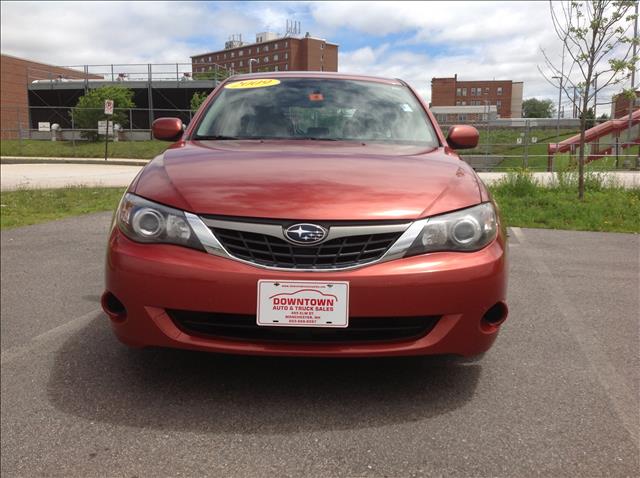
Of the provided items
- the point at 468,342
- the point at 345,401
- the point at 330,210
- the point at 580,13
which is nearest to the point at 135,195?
the point at 330,210

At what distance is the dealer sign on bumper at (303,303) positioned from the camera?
85.7 inches

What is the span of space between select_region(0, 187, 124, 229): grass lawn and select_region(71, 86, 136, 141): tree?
25.6 m

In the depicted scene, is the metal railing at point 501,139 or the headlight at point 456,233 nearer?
the headlight at point 456,233

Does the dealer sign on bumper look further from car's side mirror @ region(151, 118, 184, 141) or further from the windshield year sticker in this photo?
the windshield year sticker

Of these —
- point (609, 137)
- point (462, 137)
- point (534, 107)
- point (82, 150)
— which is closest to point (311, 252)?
point (462, 137)

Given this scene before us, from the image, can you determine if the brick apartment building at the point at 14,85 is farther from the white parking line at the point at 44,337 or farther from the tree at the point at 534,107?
the tree at the point at 534,107

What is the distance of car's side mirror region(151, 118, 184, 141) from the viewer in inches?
143

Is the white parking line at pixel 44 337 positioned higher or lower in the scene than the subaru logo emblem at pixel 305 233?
lower

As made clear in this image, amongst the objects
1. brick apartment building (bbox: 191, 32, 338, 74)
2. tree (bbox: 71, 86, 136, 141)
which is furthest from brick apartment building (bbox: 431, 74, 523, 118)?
tree (bbox: 71, 86, 136, 141)

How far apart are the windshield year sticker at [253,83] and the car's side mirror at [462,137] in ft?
3.93

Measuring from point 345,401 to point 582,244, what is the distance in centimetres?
452

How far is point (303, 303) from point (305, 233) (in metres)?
0.27

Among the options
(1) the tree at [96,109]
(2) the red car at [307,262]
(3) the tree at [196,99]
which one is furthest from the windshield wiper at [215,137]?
(3) the tree at [196,99]

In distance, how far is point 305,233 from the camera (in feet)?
7.31
